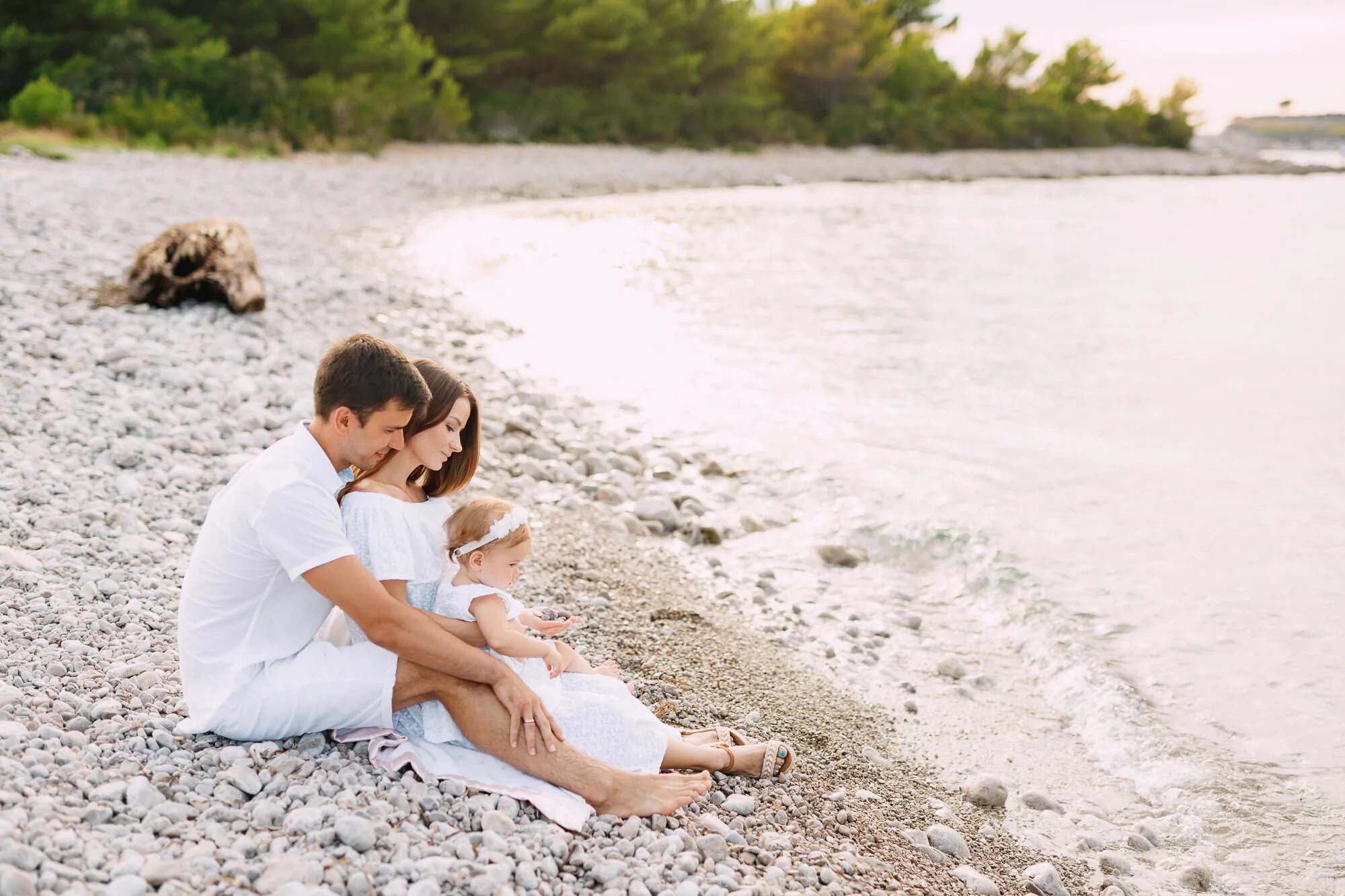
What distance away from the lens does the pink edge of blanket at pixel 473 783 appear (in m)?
3.22

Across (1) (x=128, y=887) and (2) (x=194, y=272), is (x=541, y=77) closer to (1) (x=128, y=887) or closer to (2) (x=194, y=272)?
(2) (x=194, y=272)

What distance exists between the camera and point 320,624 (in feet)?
11.1

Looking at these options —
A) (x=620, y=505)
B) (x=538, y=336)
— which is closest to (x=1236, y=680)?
(x=620, y=505)

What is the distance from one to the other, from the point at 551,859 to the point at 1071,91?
70.7m

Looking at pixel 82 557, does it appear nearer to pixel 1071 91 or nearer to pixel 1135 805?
pixel 1135 805

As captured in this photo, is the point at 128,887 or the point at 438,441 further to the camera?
the point at 438,441

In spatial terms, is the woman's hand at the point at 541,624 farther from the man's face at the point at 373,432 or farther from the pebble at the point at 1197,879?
the pebble at the point at 1197,879

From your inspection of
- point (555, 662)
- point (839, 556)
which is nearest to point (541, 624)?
point (555, 662)

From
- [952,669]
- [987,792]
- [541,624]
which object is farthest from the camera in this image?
[952,669]

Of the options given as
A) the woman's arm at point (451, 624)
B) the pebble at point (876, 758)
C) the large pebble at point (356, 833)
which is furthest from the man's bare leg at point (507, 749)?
the pebble at point (876, 758)

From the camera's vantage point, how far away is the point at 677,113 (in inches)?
1612

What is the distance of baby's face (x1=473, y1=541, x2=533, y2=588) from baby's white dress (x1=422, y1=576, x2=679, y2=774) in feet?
0.10

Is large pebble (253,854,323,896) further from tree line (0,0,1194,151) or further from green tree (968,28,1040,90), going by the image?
green tree (968,28,1040,90)

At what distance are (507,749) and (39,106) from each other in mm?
22798
